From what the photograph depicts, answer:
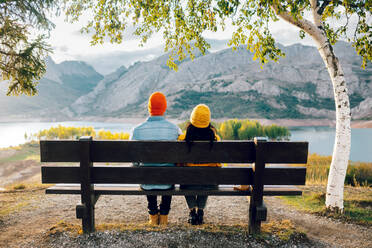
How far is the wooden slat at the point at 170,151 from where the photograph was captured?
3.12 meters

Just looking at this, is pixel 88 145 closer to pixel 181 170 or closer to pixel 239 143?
pixel 181 170

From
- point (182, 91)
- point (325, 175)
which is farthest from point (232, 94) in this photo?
point (325, 175)

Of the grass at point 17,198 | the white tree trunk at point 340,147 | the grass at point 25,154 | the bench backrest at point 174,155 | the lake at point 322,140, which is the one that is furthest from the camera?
the lake at point 322,140

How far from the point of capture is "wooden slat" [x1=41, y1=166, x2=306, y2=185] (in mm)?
3213

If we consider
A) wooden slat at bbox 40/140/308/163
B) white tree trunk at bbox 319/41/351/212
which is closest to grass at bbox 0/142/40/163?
wooden slat at bbox 40/140/308/163

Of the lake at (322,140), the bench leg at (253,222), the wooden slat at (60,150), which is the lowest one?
the lake at (322,140)

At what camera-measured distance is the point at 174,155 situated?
3.13 metres

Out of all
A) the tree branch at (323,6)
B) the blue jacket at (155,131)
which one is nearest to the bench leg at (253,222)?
the blue jacket at (155,131)

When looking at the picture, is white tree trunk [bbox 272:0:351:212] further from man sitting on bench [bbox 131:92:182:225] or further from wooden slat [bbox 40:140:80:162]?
wooden slat [bbox 40:140:80:162]

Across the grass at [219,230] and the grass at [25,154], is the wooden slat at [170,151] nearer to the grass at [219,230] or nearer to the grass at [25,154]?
the grass at [219,230]

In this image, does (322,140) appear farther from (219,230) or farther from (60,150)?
(60,150)

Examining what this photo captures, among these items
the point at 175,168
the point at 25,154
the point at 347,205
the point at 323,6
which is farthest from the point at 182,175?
the point at 25,154

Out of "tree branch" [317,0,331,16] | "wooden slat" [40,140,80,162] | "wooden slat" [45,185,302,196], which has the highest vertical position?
"tree branch" [317,0,331,16]

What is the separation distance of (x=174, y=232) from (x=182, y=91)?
188m
